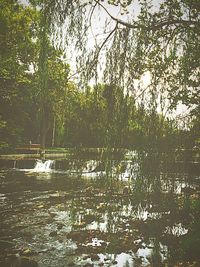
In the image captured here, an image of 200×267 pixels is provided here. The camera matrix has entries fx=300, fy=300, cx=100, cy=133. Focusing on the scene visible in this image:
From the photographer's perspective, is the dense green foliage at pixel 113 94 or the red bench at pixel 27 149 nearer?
the dense green foliage at pixel 113 94

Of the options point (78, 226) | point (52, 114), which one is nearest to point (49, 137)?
point (78, 226)

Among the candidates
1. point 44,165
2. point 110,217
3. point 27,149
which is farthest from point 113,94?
point 27,149

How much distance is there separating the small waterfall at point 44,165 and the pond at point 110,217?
24.9ft

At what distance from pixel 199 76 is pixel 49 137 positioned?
131 feet

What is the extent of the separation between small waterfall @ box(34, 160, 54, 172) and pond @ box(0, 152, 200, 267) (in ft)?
24.9

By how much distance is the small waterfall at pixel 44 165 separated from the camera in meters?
25.2

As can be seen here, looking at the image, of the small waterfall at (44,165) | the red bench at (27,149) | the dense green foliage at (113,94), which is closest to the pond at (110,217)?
the dense green foliage at (113,94)

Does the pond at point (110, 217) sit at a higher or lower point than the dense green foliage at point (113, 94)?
lower

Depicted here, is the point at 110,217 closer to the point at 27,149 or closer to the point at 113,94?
the point at 113,94

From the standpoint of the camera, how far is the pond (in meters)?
3.73

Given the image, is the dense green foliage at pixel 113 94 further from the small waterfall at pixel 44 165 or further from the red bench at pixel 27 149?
the red bench at pixel 27 149

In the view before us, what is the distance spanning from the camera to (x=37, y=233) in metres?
9.23

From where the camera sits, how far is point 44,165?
2578cm

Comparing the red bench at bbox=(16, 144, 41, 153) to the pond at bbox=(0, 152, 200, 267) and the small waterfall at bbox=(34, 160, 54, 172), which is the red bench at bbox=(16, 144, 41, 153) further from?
the pond at bbox=(0, 152, 200, 267)
